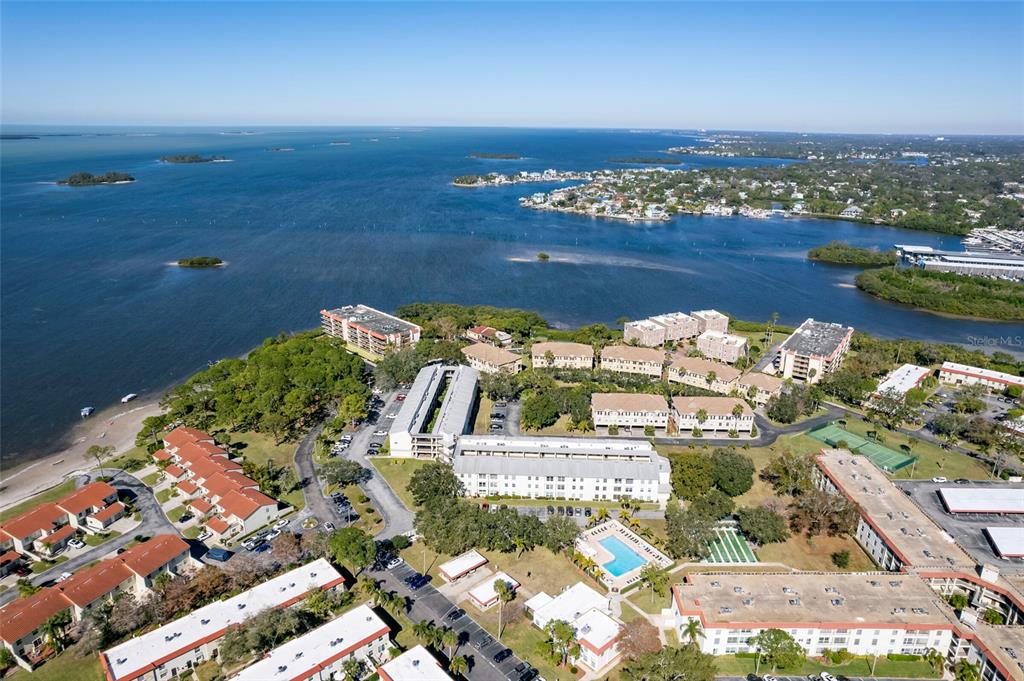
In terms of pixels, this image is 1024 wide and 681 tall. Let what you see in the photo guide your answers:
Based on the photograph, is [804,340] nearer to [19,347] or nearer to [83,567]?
[83,567]

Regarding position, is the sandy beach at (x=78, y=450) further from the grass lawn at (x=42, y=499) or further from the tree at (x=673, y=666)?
the tree at (x=673, y=666)

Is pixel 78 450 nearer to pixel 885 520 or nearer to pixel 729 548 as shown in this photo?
pixel 729 548

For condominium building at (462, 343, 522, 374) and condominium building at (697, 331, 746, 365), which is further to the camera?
condominium building at (697, 331, 746, 365)

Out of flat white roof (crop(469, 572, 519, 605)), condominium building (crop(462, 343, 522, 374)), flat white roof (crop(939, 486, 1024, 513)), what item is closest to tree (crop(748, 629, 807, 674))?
flat white roof (crop(469, 572, 519, 605))

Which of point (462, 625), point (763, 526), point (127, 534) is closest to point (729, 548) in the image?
point (763, 526)

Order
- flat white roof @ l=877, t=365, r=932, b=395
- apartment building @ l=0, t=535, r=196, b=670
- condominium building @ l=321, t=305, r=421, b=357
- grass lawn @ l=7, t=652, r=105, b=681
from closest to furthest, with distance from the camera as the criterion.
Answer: grass lawn @ l=7, t=652, r=105, b=681 → apartment building @ l=0, t=535, r=196, b=670 → flat white roof @ l=877, t=365, r=932, b=395 → condominium building @ l=321, t=305, r=421, b=357

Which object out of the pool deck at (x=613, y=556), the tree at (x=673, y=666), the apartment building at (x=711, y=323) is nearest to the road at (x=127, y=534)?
the pool deck at (x=613, y=556)

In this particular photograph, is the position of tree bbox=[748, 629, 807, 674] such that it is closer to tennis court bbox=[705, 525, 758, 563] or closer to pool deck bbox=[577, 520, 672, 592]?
pool deck bbox=[577, 520, 672, 592]
